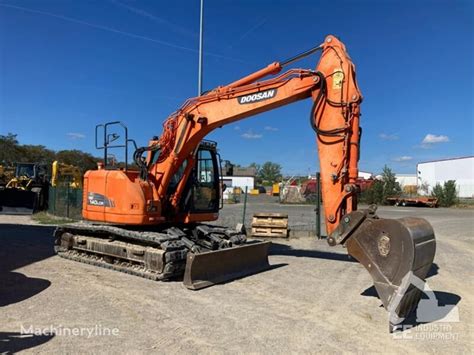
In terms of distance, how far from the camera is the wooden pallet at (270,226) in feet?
48.2

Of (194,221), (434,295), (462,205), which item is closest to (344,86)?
(434,295)

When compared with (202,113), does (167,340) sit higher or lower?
lower

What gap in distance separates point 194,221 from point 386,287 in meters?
4.97

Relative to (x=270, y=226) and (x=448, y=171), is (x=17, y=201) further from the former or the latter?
(x=448, y=171)

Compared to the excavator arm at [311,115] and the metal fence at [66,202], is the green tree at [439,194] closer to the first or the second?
the metal fence at [66,202]

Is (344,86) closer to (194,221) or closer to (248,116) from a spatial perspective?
(248,116)

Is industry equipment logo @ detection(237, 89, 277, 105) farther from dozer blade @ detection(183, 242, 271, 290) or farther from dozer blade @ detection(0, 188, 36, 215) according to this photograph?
dozer blade @ detection(0, 188, 36, 215)

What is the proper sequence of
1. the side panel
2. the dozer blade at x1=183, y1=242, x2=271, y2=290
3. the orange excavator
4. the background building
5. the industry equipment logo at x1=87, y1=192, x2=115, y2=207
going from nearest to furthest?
the orange excavator < the dozer blade at x1=183, y1=242, x2=271, y2=290 < the side panel < the industry equipment logo at x1=87, y1=192, x2=115, y2=207 < the background building

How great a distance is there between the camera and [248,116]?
27.1 feet

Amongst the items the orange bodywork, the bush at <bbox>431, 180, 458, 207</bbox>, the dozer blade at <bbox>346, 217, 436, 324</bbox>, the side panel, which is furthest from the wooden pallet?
the bush at <bbox>431, 180, 458, 207</bbox>

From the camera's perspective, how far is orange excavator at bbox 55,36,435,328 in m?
5.77

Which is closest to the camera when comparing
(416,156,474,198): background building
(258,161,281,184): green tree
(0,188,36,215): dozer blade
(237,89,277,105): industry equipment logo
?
(237,89,277,105): industry equipment logo

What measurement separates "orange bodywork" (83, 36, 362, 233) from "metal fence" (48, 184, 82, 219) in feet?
32.9

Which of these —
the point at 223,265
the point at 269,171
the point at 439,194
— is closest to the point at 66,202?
the point at 223,265
